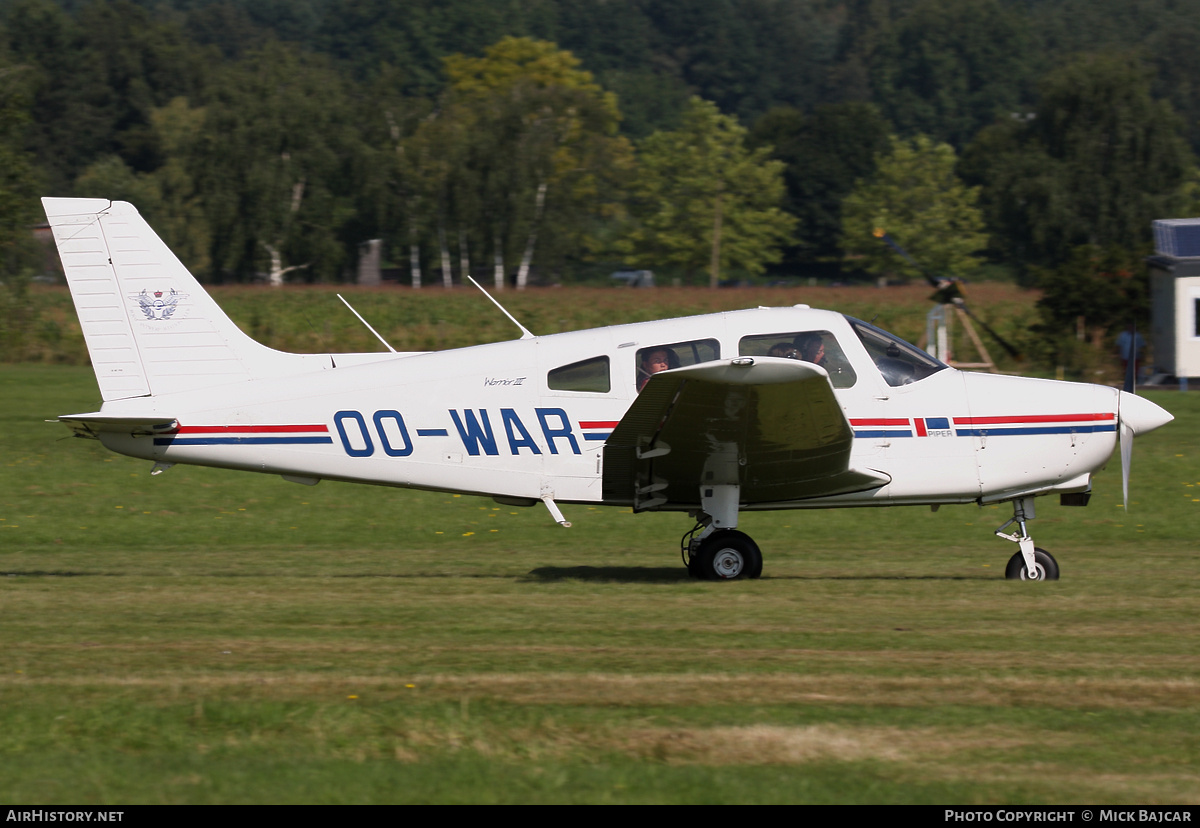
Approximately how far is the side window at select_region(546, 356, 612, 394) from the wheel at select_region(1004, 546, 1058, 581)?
3.41 m

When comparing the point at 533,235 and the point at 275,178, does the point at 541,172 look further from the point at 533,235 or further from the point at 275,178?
the point at 275,178

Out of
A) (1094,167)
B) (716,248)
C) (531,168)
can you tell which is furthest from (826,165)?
(531,168)

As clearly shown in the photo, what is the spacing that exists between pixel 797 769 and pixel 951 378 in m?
5.39

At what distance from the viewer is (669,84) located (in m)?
136

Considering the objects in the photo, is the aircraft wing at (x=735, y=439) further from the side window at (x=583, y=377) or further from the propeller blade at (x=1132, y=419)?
the propeller blade at (x=1132, y=419)

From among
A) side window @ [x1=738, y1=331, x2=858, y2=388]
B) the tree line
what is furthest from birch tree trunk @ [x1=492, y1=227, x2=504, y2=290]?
side window @ [x1=738, y1=331, x2=858, y2=388]

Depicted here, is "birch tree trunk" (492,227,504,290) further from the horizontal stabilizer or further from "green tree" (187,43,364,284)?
the horizontal stabilizer

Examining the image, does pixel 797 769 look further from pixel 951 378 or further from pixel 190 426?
pixel 190 426

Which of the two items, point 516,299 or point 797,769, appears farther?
point 516,299

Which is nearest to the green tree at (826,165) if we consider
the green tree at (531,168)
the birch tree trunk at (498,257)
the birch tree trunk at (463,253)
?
the green tree at (531,168)

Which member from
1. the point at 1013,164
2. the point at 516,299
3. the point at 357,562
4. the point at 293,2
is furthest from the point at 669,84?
the point at 357,562

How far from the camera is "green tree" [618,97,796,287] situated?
73875 mm

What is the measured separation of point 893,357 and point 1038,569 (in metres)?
1.98
